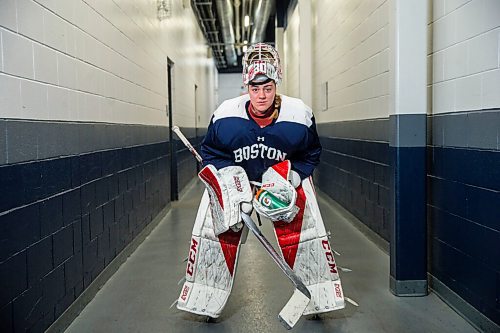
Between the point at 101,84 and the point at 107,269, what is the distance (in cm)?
138

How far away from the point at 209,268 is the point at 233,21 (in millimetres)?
12388

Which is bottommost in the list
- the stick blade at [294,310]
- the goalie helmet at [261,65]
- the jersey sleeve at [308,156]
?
the stick blade at [294,310]

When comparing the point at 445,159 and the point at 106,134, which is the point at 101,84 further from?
the point at 445,159

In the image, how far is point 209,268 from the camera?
3.25 meters

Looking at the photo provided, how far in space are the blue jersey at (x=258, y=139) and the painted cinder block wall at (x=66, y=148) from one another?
34.6 inches

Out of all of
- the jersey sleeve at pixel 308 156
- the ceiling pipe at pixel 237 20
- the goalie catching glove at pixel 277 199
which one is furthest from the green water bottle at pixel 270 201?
the ceiling pipe at pixel 237 20

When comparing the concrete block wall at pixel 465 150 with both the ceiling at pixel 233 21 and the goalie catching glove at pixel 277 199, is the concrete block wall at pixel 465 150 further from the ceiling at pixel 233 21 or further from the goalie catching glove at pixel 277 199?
the ceiling at pixel 233 21

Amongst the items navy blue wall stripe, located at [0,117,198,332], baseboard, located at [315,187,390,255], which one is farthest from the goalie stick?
baseboard, located at [315,187,390,255]

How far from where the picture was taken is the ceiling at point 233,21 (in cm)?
1218

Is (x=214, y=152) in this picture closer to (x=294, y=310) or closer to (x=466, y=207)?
(x=294, y=310)

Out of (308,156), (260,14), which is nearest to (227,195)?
(308,156)

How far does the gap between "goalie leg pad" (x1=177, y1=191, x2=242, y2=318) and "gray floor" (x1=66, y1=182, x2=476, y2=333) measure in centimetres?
12

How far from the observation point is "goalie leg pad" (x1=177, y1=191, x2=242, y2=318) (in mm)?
3234

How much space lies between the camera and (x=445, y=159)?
3.44 m
